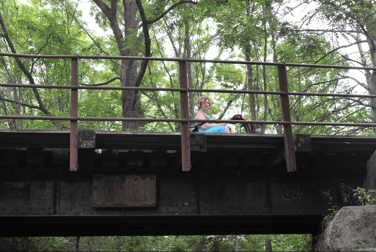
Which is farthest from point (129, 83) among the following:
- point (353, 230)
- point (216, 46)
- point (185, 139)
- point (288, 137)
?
point (353, 230)

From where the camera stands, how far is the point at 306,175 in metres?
7.76

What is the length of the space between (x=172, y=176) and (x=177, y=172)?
0.42 feet

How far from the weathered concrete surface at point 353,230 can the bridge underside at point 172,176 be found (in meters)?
1.47

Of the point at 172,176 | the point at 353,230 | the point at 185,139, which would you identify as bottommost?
the point at 353,230

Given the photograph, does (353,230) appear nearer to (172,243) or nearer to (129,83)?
(129,83)

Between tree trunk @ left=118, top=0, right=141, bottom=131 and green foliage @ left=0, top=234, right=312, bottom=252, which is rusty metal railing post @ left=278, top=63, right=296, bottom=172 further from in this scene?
green foliage @ left=0, top=234, right=312, bottom=252

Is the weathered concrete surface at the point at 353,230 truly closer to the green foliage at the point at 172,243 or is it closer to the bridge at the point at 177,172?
the bridge at the point at 177,172

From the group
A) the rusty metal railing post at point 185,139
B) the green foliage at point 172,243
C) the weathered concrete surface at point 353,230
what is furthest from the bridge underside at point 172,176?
the green foliage at point 172,243

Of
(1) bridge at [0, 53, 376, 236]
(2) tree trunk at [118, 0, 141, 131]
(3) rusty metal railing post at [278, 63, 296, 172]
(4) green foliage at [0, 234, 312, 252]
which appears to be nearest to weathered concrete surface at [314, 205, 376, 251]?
(3) rusty metal railing post at [278, 63, 296, 172]

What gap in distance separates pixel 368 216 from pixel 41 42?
1239 cm

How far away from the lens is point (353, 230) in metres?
5.50

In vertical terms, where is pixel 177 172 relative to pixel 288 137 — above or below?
below

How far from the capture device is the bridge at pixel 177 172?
641 cm

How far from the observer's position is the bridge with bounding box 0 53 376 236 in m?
6.41
